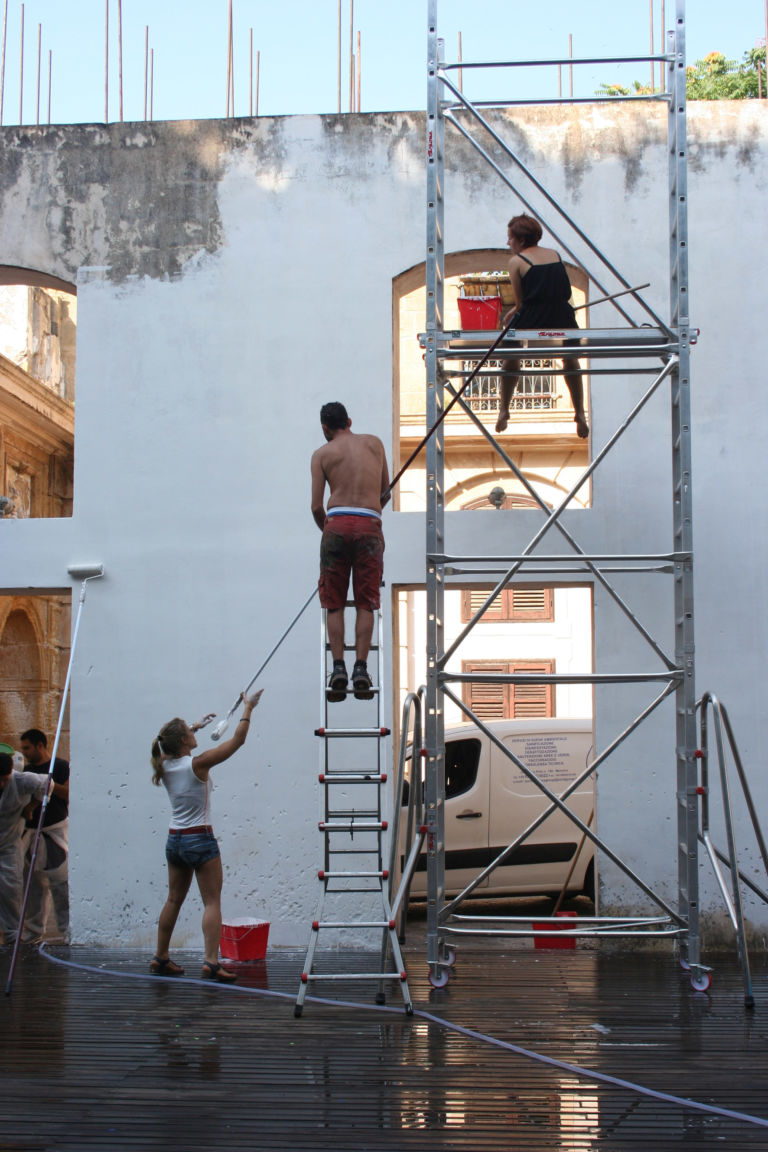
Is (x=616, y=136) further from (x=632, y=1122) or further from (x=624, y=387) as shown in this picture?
(x=632, y=1122)

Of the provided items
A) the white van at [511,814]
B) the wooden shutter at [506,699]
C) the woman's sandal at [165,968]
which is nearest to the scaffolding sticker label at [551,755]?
the white van at [511,814]

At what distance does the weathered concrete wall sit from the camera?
27.7 ft

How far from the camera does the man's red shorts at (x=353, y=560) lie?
22.6 ft

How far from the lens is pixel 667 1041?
5660 mm

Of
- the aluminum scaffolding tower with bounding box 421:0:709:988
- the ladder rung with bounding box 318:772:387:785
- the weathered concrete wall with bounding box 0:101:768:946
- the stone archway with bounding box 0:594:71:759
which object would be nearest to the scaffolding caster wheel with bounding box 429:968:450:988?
the aluminum scaffolding tower with bounding box 421:0:709:988

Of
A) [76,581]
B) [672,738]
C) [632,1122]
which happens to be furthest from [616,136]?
[632,1122]

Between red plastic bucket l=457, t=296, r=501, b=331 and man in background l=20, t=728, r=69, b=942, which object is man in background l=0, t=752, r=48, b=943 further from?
red plastic bucket l=457, t=296, r=501, b=331

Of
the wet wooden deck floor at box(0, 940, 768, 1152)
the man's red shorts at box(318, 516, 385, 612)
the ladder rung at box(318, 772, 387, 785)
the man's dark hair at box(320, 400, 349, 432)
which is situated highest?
the man's dark hair at box(320, 400, 349, 432)

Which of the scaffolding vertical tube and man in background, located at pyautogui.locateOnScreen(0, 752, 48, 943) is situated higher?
the scaffolding vertical tube

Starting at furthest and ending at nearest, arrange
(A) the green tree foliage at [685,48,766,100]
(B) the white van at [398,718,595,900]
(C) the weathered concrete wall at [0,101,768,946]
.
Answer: (A) the green tree foliage at [685,48,766,100], (B) the white van at [398,718,595,900], (C) the weathered concrete wall at [0,101,768,946]

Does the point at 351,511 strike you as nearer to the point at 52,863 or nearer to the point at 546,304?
the point at 546,304

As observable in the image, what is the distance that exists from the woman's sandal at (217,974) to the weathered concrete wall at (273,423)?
1.33 meters

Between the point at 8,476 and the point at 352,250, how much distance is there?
8.16 metres

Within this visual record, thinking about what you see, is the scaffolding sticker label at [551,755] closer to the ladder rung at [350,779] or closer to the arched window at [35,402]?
the ladder rung at [350,779]
